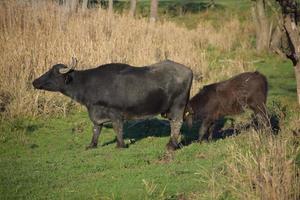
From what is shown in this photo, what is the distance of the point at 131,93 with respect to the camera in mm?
11633

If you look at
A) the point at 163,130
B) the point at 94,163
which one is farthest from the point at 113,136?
the point at 94,163

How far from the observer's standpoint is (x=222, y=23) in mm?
33562

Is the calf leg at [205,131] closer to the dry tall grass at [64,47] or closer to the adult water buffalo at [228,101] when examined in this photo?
the adult water buffalo at [228,101]

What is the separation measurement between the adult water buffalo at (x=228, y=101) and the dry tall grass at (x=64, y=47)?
368 centimetres

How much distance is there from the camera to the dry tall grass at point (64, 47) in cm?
1484

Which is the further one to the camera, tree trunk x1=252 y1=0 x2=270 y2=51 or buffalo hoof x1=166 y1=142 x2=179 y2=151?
tree trunk x1=252 y1=0 x2=270 y2=51

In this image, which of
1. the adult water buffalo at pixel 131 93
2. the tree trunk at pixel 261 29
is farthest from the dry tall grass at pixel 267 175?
the tree trunk at pixel 261 29

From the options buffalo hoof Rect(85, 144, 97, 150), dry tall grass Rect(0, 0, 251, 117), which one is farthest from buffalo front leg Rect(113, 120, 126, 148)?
dry tall grass Rect(0, 0, 251, 117)

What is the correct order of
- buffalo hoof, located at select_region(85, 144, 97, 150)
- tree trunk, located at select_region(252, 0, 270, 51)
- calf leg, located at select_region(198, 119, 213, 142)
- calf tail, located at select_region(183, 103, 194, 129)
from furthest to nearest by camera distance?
tree trunk, located at select_region(252, 0, 270, 51) → calf tail, located at select_region(183, 103, 194, 129) → calf leg, located at select_region(198, 119, 213, 142) → buffalo hoof, located at select_region(85, 144, 97, 150)

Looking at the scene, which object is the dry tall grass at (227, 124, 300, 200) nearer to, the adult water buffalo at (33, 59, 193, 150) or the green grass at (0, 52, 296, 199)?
the green grass at (0, 52, 296, 199)

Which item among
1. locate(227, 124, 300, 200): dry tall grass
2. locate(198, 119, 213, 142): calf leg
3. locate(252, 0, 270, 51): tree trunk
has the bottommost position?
locate(252, 0, 270, 51): tree trunk

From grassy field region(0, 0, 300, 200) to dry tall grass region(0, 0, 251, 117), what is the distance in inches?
1.3

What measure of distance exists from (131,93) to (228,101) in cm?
255

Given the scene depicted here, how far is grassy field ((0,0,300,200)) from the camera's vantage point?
8102mm
